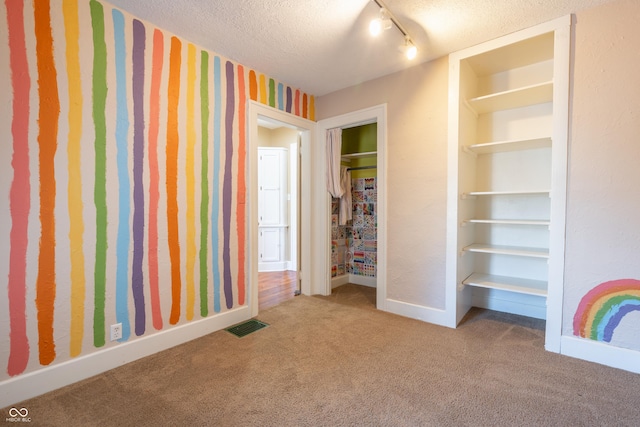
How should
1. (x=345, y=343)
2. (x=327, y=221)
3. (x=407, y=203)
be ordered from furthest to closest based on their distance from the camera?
(x=327, y=221), (x=407, y=203), (x=345, y=343)

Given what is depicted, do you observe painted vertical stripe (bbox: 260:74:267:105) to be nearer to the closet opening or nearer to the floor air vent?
the closet opening

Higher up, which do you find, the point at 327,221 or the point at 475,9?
the point at 475,9

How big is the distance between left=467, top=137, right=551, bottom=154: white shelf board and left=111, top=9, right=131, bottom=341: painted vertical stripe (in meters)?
2.85

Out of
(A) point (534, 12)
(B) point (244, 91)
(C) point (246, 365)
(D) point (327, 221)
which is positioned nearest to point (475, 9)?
(A) point (534, 12)

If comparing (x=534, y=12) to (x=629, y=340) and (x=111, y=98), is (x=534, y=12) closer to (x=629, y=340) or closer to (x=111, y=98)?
(x=629, y=340)

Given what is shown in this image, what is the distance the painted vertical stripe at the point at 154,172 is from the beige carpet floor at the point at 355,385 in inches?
18.4

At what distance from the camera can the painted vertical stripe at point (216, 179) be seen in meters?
2.61

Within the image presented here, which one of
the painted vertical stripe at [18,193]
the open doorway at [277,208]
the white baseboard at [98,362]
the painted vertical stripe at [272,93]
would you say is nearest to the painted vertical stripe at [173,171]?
the white baseboard at [98,362]

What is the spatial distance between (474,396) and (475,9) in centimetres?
251

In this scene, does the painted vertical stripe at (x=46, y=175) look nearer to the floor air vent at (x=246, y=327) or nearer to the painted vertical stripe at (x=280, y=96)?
the floor air vent at (x=246, y=327)

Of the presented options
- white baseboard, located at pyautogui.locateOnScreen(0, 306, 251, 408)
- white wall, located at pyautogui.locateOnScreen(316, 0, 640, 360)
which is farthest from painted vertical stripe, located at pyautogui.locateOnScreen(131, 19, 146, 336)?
white wall, located at pyautogui.locateOnScreen(316, 0, 640, 360)

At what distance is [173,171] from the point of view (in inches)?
92.1

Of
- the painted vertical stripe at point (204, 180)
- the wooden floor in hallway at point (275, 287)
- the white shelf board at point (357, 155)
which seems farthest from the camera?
the white shelf board at point (357, 155)

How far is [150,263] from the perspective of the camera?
221cm
